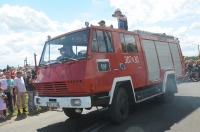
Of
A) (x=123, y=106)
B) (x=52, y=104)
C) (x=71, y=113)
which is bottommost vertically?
(x=71, y=113)

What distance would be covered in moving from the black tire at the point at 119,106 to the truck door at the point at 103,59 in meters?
0.43

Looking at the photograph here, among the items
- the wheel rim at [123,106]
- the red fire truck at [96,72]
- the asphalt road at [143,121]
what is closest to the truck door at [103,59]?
the red fire truck at [96,72]

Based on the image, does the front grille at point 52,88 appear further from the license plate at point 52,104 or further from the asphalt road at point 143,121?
the asphalt road at point 143,121

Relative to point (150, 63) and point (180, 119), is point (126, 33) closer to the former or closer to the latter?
point (150, 63)

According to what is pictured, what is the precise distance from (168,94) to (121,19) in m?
3.69

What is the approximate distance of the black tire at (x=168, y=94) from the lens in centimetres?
1105

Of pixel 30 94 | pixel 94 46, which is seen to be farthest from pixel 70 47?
pixel 30 94

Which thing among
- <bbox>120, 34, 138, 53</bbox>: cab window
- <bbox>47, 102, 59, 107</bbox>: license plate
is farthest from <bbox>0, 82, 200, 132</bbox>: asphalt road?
<bbox>120, 34, 138, 53</bbox>: cab window

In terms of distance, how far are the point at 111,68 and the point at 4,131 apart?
380 cm

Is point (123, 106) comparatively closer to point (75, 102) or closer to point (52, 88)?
point (75, 102)

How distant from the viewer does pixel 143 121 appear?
811 cm

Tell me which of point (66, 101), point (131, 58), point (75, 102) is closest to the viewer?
point (75, 102)

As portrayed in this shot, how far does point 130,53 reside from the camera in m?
8.89

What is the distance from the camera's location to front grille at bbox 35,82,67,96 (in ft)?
23.9
